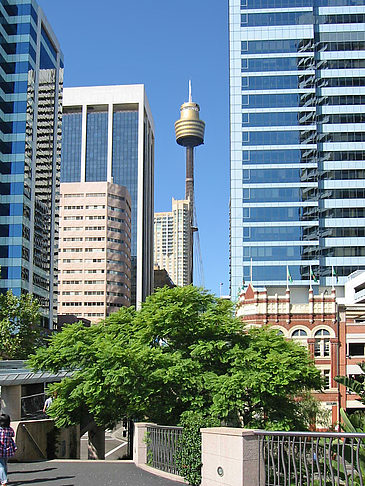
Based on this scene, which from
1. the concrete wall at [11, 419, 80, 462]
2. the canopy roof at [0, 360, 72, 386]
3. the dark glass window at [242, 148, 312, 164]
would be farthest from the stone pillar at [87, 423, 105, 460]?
the dark glass window at [242, 148, 312, 164]

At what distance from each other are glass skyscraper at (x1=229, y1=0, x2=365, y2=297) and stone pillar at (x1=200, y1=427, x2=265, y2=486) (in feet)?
239

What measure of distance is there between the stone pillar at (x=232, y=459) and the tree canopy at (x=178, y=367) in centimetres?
1208

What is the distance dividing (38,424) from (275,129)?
241 ft

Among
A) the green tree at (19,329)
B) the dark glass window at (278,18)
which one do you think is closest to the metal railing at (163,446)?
the green tree at (19,329)

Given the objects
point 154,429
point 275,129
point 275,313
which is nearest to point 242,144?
point 275,129

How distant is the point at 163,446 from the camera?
17672mm

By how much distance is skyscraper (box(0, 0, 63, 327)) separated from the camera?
8912 centimetres

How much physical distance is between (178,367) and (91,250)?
130 metres

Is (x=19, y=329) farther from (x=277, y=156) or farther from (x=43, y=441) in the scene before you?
(x=277, y=156)

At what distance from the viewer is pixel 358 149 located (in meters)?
91.7

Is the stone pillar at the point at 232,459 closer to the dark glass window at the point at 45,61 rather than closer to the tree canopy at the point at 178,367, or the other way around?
the tree canopy at the point at 178,367

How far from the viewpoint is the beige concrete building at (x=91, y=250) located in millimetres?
155625

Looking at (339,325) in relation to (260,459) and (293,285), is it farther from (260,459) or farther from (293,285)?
(260,459)

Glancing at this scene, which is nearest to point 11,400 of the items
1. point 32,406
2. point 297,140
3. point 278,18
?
point 32,406
